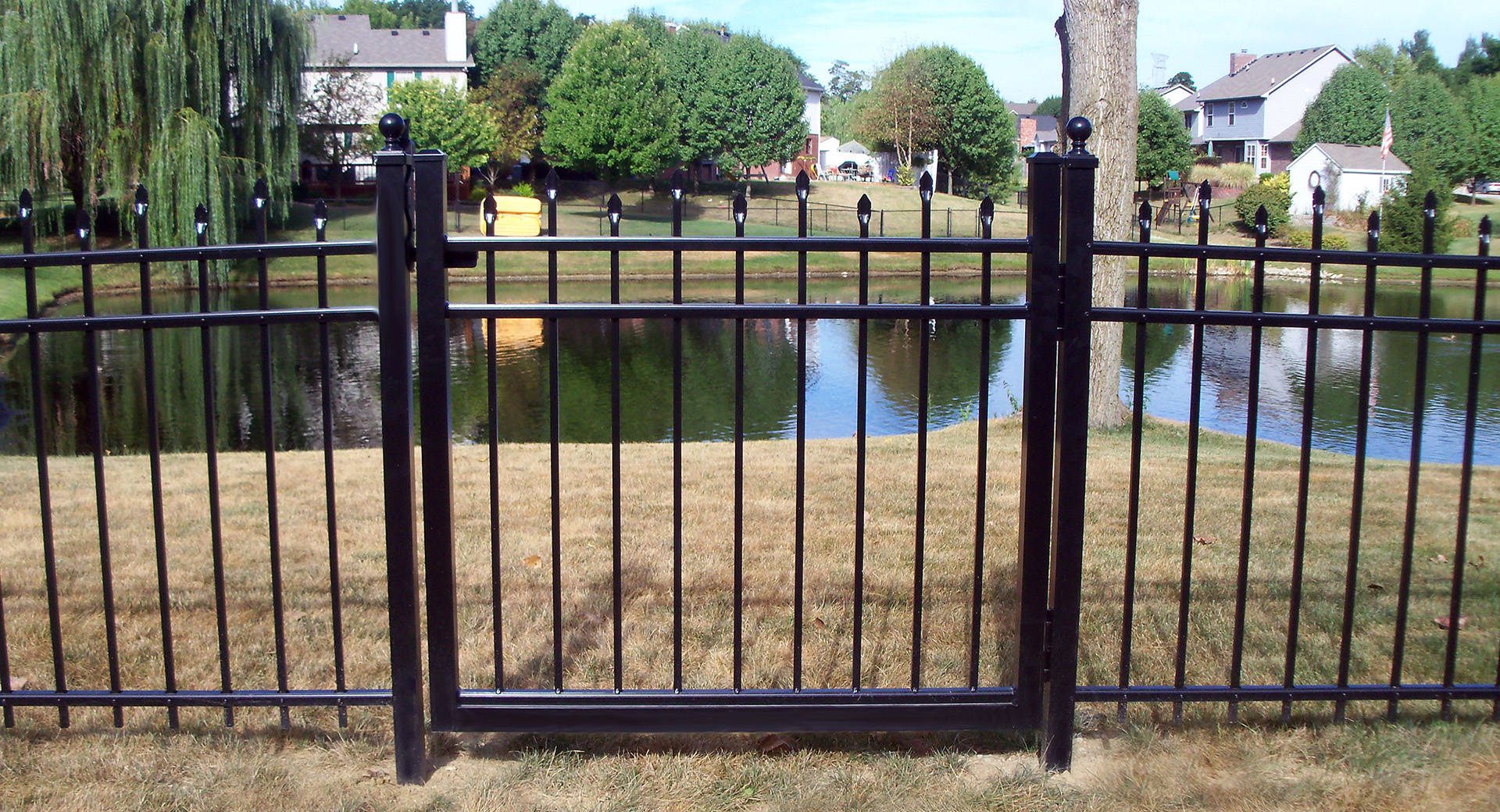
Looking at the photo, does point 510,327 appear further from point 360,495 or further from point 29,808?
point 29,808

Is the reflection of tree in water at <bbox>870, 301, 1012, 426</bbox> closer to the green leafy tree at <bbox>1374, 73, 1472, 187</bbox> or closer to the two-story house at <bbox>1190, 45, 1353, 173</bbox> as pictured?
the green leafy tree at <bbox>1374, 73, 1472, 187</bbox>

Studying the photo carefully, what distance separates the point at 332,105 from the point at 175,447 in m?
35.4

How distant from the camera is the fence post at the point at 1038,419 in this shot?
2865 millimetres

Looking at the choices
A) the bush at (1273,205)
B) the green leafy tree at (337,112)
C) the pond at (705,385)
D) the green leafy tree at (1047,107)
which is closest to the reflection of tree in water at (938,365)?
the pond at (705,385)

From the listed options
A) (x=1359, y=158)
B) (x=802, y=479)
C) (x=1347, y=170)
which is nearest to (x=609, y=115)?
(x=1347, y=170)

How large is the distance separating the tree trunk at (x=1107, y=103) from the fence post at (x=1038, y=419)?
5.79 metres

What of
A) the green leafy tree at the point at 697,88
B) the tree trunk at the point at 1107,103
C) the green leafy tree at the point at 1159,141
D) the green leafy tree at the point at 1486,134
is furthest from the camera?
the green leafy tree at the point at 697,88

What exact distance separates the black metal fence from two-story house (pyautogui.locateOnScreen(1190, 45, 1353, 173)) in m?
65.1

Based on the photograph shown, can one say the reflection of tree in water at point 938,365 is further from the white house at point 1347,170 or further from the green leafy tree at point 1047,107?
the green leafy tree at point 1047,107

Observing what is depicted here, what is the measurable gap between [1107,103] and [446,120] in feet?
127

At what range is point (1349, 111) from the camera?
185 ft

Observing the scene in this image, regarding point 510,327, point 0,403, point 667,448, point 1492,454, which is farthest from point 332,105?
point 1492,454

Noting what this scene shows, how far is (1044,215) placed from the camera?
2857mm

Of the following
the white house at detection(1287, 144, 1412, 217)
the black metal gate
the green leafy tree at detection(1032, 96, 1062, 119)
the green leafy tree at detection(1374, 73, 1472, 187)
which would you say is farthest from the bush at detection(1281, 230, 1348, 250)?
the green leafy tree at detection(1032, 96, 1062, 119)
